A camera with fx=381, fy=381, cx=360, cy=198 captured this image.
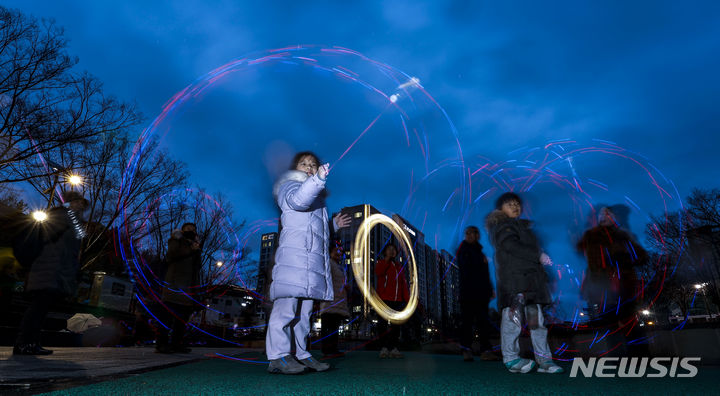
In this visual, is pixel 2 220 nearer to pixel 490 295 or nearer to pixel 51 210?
pixel 51 210

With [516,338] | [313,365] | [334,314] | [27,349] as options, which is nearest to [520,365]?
[516,338]

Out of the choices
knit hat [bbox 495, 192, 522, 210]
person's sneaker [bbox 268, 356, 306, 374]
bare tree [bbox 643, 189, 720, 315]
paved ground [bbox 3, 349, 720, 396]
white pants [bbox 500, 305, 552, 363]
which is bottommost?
paved ground [bbox 3, 349, 720, 396]

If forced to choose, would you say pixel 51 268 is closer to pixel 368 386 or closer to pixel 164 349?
pixel 164 349

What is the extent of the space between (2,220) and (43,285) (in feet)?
52.5

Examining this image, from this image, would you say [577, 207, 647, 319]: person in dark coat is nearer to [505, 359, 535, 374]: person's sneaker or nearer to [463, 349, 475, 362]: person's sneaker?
[463, 349, 475, 362]: person's sneaker

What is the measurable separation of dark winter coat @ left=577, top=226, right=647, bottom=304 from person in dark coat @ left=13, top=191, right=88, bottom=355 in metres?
7.29

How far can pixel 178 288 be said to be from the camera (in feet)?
21.5

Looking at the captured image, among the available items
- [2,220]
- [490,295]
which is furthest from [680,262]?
[2,220]

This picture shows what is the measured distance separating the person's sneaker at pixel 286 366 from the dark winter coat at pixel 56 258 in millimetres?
3505

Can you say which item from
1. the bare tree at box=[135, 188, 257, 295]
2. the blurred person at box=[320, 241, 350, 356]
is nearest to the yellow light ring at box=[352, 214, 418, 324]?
the blurred person at box=[320, 241, 350, 356]

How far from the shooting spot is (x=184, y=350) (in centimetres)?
682

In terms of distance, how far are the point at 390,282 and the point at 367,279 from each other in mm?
2719

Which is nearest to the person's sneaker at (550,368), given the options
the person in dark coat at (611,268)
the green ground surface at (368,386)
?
the green ground surface at (368,386)

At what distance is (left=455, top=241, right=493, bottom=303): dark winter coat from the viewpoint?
270 inches
